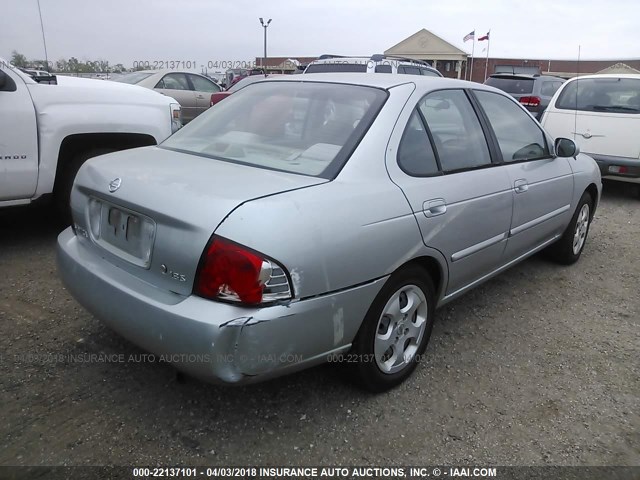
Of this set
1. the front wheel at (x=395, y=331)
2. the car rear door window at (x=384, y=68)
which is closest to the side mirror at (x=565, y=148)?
the front wheel at (x=395, y=331)

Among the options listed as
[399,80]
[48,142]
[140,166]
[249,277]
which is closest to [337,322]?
[249,277]

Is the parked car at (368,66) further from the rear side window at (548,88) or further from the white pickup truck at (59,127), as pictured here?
the white pickup truck at (59,127)

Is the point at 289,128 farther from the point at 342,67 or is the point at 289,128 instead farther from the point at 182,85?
the point at 182,85

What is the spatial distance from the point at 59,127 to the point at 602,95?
23.0ft

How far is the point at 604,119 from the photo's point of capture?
7121mm

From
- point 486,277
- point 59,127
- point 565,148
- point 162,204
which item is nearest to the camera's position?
point 162,204

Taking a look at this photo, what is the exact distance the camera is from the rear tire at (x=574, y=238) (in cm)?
446

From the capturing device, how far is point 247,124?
2.94 metres

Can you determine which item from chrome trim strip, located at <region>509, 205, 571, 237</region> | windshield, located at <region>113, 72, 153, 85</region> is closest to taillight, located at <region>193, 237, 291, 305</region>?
chrome trim strip, located at <region>509, 205, 571, 237</region>

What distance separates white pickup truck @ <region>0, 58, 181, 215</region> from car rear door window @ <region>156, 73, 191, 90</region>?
676 centimetres

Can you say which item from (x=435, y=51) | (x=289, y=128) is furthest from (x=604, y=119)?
(x=435, y=51)

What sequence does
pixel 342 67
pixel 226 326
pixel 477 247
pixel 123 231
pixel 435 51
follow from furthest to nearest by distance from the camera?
1. pixel 435 51
2. pixel 342 67
3. pixel 477 247
4. pixel 123 231
5. pixel 226 326

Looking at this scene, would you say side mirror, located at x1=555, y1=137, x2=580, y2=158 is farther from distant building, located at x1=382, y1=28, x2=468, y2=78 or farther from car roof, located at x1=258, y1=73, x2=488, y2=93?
distant building, located at x1=382, y1=28, x2=468, y2=78

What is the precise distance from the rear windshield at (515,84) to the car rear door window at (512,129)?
806 centimetres
